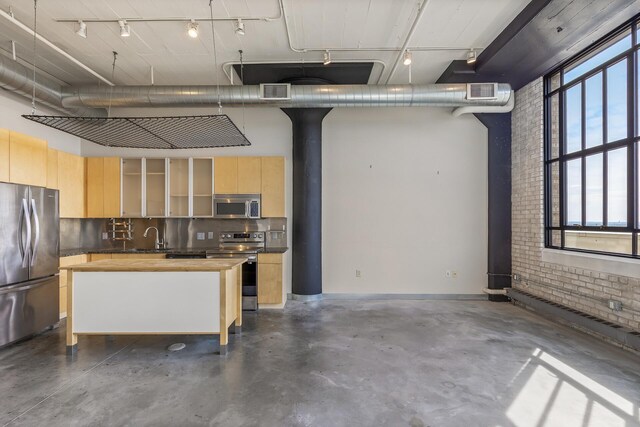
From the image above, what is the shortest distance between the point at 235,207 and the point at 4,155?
2.90m

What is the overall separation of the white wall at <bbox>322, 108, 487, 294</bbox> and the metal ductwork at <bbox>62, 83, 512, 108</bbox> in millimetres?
1188

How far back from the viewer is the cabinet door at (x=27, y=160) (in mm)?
3824

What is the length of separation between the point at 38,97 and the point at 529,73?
6.80 metres

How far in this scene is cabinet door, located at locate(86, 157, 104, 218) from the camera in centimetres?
541

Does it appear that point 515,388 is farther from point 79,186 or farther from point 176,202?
point 79,186

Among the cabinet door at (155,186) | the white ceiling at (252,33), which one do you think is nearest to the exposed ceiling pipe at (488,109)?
the white ceiling at (252,33)

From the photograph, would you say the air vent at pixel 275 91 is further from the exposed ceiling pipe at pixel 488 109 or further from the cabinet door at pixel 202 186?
the exposed ceiling pipe at pixel 488 109

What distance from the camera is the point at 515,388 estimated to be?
2.70m

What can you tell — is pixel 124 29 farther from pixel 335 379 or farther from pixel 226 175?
pixel 335 379

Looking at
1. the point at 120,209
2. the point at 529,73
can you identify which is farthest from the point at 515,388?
the point at 120,209

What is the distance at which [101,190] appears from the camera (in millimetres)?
5418

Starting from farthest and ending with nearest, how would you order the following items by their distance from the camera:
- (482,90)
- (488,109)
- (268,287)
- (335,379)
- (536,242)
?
(488,109) < (268,287) < (536,242) < (482,90) < (335,379)

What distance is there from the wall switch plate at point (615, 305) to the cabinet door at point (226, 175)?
208 inches

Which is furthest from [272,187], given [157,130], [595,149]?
[595,149]
